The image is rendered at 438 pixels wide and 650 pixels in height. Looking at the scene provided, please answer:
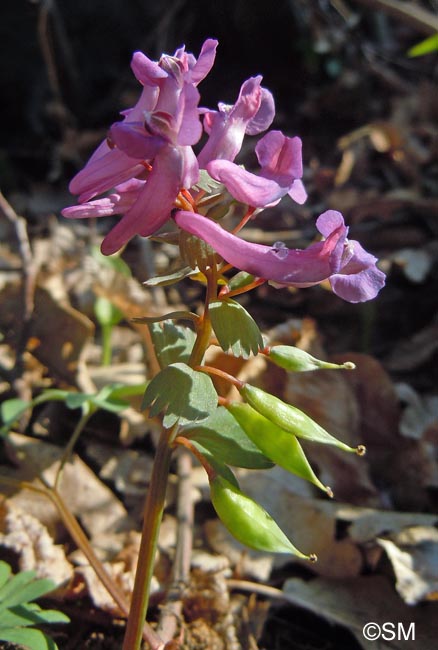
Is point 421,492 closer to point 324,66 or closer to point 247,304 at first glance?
point 247,304

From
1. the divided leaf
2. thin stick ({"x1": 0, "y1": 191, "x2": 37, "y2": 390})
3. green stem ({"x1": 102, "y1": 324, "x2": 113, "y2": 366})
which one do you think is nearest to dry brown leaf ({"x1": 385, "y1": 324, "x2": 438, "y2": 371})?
green stem ({"x1": 102, "y1": 324, "x2": 113, "y2": 366})

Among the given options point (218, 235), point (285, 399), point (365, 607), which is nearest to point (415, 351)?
point (285, 399)

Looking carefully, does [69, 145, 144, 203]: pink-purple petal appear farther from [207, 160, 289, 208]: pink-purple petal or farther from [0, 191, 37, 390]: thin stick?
[0, 191, 37, 390]: thin stick

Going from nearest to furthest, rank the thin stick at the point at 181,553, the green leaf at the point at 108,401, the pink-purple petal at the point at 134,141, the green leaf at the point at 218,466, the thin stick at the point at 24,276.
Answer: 1. the pink-purple petal at the point at 134,141
2. the green leaf at the point at 218,466
3. the thin stick at the point at 181,553
4. the green leaf at the point at 108,401
5. the thin stick at the point at 24,276

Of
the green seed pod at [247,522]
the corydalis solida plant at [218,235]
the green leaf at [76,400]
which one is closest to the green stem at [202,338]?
the corydalis solida plant at [218,235]

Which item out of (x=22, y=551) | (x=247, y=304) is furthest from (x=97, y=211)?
(x=247, y=304)

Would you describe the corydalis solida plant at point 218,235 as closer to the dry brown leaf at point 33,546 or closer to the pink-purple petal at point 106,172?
the pink-purple petal at point 106,172

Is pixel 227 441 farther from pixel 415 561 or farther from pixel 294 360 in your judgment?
pixel 415 561
